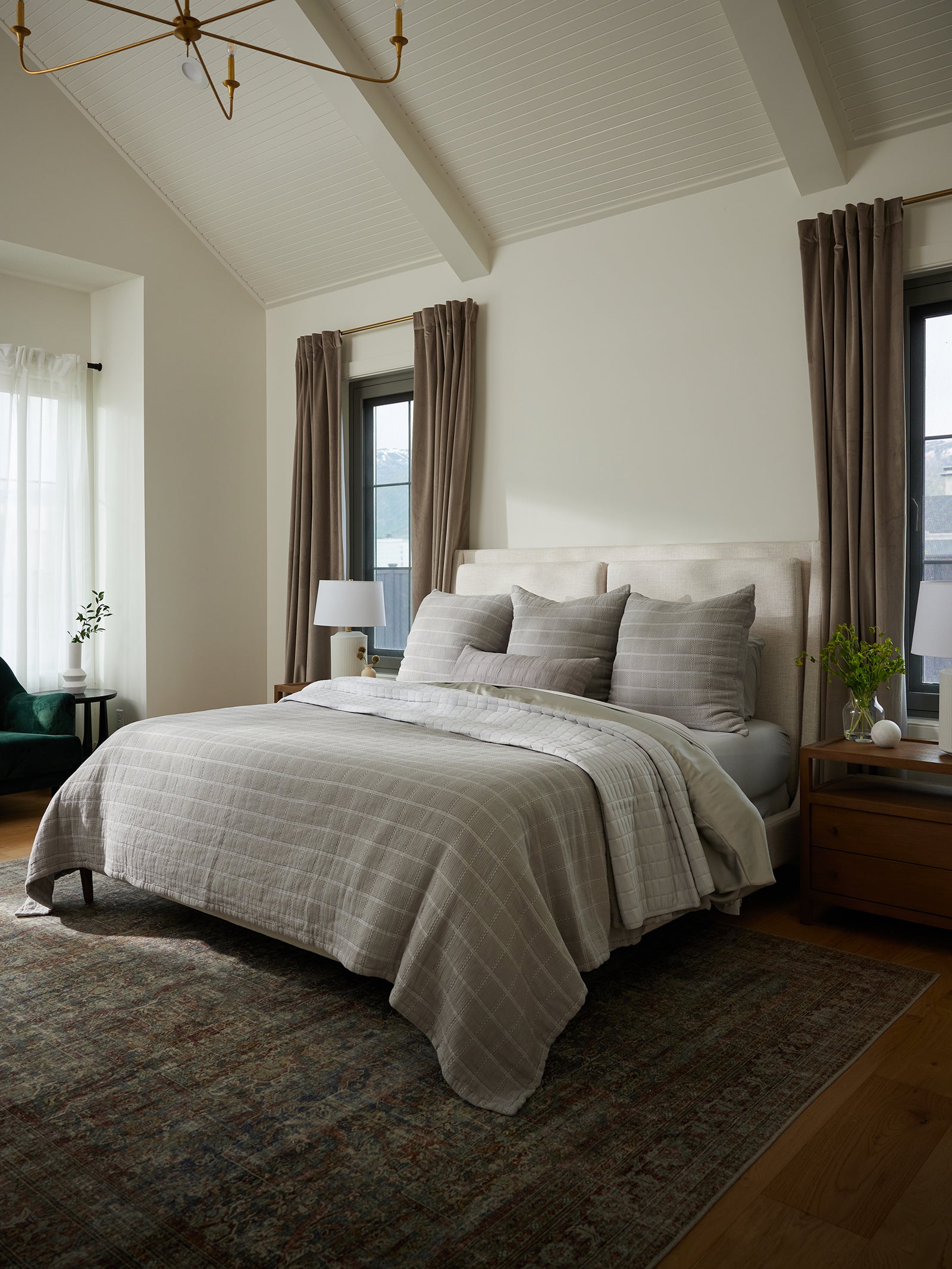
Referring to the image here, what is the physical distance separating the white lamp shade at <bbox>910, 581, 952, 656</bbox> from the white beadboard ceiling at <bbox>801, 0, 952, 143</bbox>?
69.2 inches

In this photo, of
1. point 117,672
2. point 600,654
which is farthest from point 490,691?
point 117,672

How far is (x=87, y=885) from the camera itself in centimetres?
324

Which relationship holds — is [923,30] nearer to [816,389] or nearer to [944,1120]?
[816,389]

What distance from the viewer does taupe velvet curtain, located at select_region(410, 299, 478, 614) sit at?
190 inches

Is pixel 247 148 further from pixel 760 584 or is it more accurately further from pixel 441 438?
pixel 760 584

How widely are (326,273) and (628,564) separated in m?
2.65

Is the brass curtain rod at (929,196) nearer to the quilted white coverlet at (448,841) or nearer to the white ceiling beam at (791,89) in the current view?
the white ceiling beam at (791,89)

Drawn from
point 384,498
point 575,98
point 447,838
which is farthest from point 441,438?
point 447,838

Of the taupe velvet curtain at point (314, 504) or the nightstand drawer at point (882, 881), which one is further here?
the taupe velvet curtain at point (314, 504)

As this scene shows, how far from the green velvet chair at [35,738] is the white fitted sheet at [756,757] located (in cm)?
297

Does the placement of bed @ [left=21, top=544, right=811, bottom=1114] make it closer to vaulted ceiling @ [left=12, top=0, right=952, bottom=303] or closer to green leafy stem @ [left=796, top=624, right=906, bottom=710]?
green leafy stem @ [left=796, top=624, right=906, bottom=710]

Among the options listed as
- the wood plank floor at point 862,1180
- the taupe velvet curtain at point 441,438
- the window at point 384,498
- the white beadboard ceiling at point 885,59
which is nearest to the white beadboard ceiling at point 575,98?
the white beadboard ceiling at point 885,59

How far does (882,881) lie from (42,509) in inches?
178

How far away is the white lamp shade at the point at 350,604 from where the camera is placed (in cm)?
473
